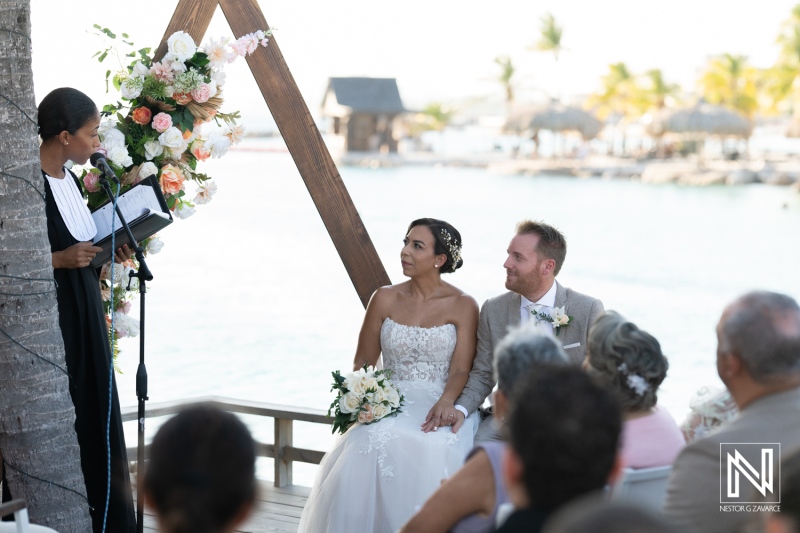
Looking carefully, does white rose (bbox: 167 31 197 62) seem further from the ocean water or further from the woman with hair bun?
the ocean water

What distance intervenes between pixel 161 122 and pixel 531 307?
1.66m

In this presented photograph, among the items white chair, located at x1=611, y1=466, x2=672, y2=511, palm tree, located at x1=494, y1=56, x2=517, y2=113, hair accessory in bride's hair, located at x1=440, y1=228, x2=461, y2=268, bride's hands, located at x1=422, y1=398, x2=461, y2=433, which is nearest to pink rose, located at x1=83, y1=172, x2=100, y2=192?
hair accessory in bride's hair, located at x1=440, y1=228, x2=461, y2=268

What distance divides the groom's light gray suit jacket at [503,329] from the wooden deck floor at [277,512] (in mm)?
916

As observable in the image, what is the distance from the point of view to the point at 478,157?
2511 inches

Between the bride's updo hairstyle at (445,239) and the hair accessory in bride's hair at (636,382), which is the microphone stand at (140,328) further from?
the hair accessory in bride's hair at (636,382)

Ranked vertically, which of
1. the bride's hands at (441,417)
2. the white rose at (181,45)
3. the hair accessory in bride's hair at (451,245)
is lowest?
the bride's hands at (441,417)

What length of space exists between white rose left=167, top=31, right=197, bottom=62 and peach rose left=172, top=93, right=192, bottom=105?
0.47 ft

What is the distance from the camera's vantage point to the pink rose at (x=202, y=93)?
3875mm

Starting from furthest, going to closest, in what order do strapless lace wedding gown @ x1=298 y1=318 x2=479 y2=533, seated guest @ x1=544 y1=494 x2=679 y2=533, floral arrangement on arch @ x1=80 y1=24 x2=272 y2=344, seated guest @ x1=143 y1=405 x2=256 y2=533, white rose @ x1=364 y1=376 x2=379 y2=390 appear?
floral arrangement on arch @ x1=80 y1=24 x2=272 y2=344, white rose @ x1=364 y1=376 x2=379 y2=390, strapless lace wedding gown @ x1=298 y1=318 x2=479 y2=533, seated guest @ x1=143 y1=405 x2=256 y2=533, seated guest @ x1=544 y1=494 x2=679 y2=533

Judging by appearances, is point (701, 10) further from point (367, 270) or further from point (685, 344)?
point (367, 270)

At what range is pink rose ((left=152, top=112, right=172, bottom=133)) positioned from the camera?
3.84 meters

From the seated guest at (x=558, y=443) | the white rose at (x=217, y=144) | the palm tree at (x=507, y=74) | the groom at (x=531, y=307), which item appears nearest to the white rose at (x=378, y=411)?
the groom at (x=531, y=307)

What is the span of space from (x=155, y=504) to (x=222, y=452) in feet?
0.50

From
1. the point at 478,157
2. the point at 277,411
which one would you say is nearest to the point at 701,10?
the point at 478,157
